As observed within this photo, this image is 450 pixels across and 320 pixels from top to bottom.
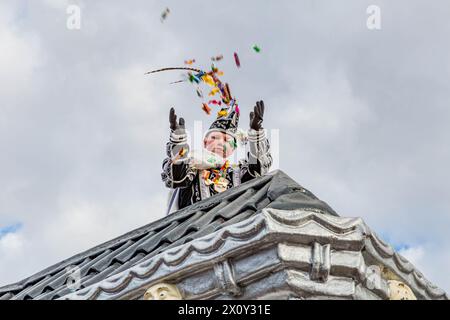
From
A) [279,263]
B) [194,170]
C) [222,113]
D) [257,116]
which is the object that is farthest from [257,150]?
[279,263]

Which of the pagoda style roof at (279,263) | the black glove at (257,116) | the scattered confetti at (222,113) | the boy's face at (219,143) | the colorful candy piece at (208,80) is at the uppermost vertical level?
the scattered confetti at (222,113)

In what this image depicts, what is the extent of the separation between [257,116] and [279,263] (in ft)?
22.4

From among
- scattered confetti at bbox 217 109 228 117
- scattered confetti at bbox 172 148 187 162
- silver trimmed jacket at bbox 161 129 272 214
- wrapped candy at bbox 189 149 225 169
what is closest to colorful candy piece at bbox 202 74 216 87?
silver trimmed jacket at bbox 161 129 272 214

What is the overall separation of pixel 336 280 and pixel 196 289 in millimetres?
885

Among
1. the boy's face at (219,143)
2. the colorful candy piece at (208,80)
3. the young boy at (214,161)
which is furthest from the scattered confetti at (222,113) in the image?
the colorful candy piece at (208,80)

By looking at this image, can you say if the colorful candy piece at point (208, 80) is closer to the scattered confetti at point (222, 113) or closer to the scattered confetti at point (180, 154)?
the scattered confetti at point (180, 154)

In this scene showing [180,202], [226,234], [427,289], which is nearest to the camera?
[226,234]

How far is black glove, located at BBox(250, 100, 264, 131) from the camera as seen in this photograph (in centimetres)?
1302

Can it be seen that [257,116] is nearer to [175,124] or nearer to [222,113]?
[175,124]

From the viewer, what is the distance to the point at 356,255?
21.4 ft

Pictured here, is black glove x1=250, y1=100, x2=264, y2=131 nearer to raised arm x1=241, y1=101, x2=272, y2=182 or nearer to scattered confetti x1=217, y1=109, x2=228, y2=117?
raised arm x1=241, y1=101, x2=272, y2=182

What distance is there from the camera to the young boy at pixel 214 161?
44.1ft
